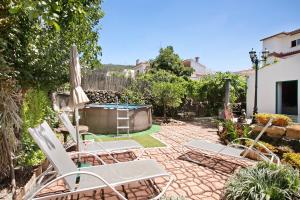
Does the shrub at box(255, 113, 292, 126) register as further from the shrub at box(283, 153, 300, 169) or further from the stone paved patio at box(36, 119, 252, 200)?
the stone paved patio at box(36, 119, 252, 200)

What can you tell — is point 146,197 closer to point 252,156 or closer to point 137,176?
point 137,176

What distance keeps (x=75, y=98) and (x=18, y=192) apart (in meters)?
2.10

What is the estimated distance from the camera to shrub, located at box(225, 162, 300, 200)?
3.63m

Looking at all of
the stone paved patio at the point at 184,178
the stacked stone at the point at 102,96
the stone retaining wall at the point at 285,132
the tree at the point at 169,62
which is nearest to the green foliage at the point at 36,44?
the stone paved patio at the point at 184,178

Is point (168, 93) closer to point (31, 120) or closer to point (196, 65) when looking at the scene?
point (31, 120)

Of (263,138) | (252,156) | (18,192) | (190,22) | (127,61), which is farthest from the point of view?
(127,61)

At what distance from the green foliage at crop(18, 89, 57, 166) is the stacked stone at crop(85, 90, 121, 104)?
9605 mm

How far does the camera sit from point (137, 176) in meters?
3.74

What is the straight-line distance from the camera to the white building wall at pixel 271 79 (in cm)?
1388

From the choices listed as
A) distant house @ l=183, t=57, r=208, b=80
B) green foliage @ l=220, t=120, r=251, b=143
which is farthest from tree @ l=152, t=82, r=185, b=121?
distant house @ l=183, t=57, r=208, b=80

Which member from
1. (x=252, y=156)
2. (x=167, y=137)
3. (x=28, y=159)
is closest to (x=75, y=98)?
(x=28, y=159)

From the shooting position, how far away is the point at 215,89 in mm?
16422

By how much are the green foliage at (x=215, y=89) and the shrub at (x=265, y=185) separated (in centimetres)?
1167

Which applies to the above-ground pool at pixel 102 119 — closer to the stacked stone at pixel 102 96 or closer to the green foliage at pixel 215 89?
the stacked stone at pixel 102 96
